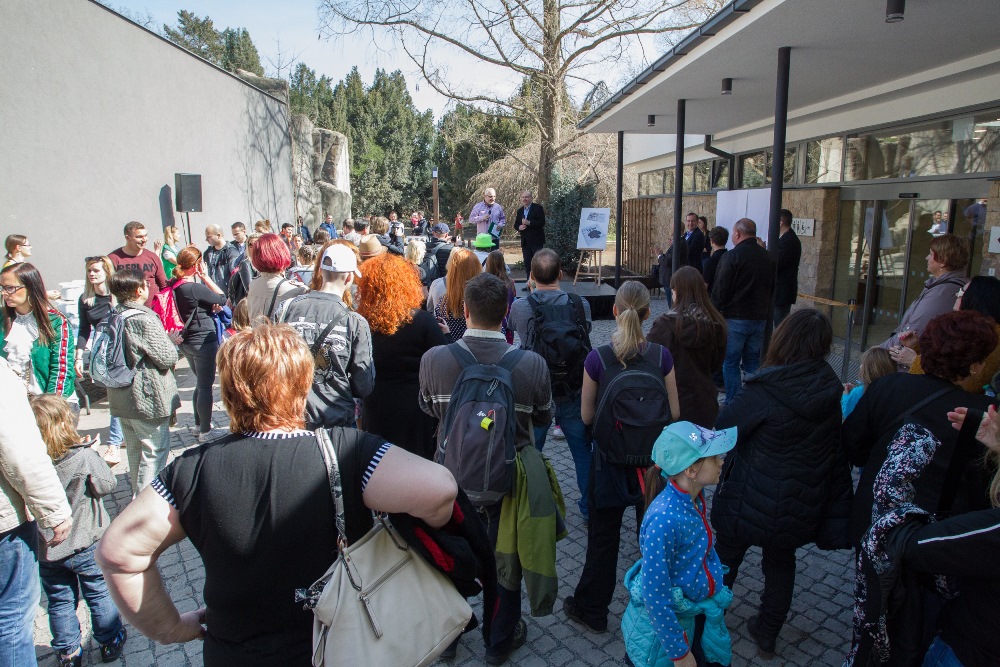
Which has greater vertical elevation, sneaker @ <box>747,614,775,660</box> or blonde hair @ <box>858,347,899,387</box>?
blonde hair @ <box>858,347,899,387</box>

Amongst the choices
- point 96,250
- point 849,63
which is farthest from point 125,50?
point 849,63

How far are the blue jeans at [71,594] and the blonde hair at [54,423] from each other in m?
0.51

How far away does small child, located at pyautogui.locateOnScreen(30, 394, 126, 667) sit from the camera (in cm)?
291

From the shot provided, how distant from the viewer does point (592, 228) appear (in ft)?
47.2

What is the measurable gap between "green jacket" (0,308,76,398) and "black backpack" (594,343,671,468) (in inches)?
148

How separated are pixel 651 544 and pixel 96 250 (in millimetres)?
10260

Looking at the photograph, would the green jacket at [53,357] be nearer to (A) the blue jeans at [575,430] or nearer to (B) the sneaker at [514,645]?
(A) the blue jeans at [575,430]

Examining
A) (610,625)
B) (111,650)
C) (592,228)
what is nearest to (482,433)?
(610,625)

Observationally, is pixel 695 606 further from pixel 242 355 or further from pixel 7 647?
pixel 7 647

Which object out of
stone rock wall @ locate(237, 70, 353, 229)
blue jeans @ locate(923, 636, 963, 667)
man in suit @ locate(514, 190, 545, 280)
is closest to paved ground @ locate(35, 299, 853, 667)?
blue jeans @ locate(923, 636, 963, 667)

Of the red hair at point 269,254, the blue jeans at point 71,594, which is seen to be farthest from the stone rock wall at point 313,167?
the blue jeans at point 71,594

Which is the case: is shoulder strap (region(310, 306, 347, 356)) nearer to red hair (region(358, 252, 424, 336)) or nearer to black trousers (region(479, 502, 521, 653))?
red hair (region(358, 252, 424, 336))

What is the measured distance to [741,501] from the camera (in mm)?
2963

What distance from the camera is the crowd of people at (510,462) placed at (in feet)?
5.39
